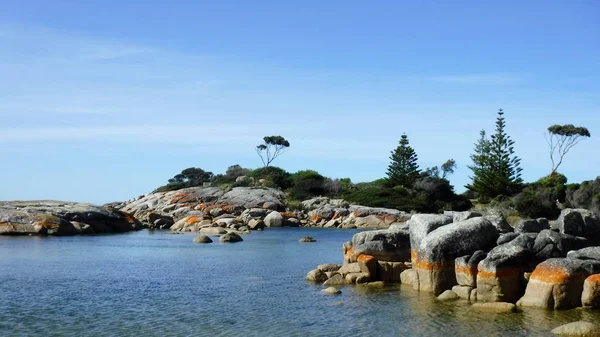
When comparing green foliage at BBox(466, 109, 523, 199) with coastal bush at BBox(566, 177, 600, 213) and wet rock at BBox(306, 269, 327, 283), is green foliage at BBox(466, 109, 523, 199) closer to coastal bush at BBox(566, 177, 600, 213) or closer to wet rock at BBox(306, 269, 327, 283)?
coastal bush at BBox(566, 177, 600, 213)

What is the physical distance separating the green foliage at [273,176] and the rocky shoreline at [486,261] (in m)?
70.1

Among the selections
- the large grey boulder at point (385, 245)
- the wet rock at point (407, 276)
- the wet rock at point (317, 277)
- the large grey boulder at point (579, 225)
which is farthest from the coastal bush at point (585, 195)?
the wet rock at point (317, 277)

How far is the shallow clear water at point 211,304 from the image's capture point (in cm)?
1895

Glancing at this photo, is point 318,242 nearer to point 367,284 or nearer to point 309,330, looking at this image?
point 367,284

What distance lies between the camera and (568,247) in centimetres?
2423

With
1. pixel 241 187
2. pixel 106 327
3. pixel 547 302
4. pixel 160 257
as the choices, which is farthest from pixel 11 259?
pixel 241 187

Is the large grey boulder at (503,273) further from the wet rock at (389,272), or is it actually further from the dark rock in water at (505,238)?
the wet rock at (389,272)

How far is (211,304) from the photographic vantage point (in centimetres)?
2330

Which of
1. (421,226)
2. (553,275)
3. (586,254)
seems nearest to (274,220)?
(421,226)

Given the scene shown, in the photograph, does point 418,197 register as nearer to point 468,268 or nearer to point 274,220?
point 274,220

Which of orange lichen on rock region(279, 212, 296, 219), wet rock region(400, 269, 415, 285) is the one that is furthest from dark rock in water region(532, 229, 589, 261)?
orange lichen on rock region(279, 212, 296, 219)

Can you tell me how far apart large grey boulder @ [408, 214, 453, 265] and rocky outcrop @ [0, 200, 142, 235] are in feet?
130

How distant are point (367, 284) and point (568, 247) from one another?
27.1ft

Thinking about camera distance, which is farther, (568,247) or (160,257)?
(160,257)
